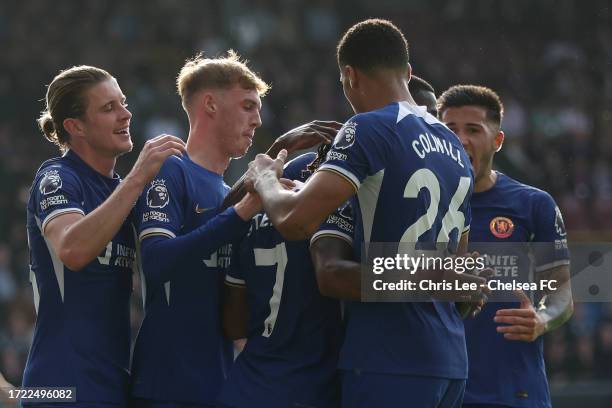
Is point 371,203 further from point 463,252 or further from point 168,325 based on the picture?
point 168,325

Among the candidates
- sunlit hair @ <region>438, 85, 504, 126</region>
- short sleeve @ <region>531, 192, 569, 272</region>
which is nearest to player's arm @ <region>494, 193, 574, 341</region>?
short sleeve @ <region>531, 192, 569, 272</region>

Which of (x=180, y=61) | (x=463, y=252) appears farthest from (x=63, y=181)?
(x=180, y=61)

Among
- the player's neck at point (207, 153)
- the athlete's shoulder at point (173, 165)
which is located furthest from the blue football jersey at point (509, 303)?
the athlete's shoulder at point (173, 165)

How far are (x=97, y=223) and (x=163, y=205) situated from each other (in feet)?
1.17

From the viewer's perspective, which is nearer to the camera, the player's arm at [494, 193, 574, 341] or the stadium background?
the player's arm at [494, 193, 574, 341]

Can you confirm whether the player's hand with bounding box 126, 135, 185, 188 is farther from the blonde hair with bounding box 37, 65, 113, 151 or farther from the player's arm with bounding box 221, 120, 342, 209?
the blonde hair with bounding box 37, 65, 113, 151

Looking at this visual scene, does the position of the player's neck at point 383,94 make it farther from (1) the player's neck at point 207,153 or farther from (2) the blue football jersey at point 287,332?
(1) the player's neck at point 207,153

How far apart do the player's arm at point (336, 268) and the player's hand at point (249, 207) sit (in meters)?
0.31

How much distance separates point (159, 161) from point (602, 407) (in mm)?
7868

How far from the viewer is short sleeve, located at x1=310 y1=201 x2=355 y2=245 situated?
462 centimetres

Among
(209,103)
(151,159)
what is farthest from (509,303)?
(151,159)

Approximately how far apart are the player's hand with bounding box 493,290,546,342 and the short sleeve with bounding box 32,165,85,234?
2.13 meters

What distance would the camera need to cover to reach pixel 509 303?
5930 mm

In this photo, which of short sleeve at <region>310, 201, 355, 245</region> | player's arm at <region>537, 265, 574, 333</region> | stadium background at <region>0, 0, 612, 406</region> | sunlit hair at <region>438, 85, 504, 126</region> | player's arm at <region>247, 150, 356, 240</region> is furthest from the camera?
stadium background at <region>0, 0, 612, 406</region>
